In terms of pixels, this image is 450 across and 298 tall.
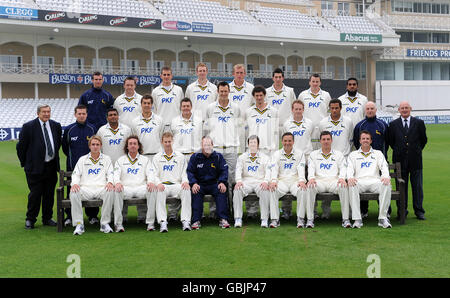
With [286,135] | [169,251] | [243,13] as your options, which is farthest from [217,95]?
[243,13]

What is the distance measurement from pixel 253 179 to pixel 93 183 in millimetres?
2661

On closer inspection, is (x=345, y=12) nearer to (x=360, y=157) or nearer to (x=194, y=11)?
(x=194, y=11)

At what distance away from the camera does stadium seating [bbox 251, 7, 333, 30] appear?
48.1m

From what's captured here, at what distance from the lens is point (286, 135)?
28.0 ft

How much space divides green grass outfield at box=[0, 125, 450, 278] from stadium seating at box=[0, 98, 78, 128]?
25341mm

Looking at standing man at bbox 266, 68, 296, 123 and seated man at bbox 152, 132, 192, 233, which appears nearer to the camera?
seated man at bbox 152, 132, 192, 233

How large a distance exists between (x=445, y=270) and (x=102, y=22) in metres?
35.9

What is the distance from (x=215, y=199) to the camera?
27.6 ft

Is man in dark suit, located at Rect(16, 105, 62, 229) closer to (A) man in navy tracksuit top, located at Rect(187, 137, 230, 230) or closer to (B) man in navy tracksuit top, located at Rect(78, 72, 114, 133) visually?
(B) man in navy tracksuit top, located at Rect(78, 72, 114, 133)

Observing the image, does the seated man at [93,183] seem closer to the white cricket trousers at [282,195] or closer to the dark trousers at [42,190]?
the dark trousers at [42,190]

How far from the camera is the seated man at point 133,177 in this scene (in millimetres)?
8141

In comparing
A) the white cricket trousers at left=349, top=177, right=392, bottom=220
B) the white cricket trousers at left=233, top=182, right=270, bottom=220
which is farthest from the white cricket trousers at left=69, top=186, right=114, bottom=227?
the white cricket trousers at left=349, top=177, right=392, bottom=220

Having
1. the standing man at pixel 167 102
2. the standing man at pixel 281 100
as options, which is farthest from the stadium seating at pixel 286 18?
the standing man at pixel 167 102

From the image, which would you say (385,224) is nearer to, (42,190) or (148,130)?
(148,130)
